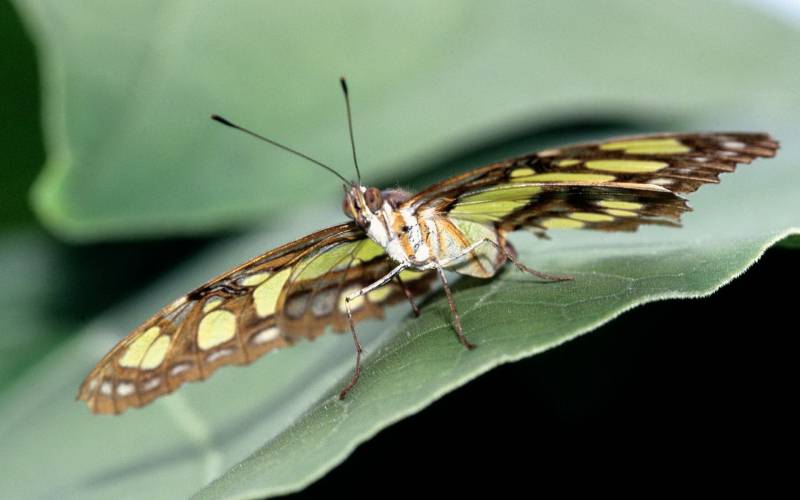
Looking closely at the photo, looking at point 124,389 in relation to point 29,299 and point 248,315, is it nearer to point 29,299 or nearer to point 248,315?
point 248,315

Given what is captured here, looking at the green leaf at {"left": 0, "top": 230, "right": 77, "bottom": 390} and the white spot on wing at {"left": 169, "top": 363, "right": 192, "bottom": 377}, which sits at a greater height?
the green leaf at {"left": 0, "top": 230, "right": 77, "bottom": 390}

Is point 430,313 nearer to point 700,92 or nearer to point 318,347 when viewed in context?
point 318,347

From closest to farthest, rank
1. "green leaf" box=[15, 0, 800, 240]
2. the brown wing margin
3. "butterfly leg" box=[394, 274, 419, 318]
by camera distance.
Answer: the brown wing margin < "green leaf" box=[15, 0, 800, 240] < "butterfly leg" box=[394, 274, 419, 318]

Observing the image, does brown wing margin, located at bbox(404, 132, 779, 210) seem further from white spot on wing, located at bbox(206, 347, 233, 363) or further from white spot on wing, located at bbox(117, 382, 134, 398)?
white spot on wing, located at bbox(117, 382, 134, 398)

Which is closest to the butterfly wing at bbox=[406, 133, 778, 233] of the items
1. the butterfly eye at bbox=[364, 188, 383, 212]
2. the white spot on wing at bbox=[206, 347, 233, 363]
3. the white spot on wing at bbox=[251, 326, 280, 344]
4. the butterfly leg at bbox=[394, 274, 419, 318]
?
the butterfly eye at bbox=[364, 188, 383, 212]

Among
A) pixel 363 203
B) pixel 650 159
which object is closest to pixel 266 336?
pixel 363 203

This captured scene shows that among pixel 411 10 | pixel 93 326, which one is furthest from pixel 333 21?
pixel 93 326
